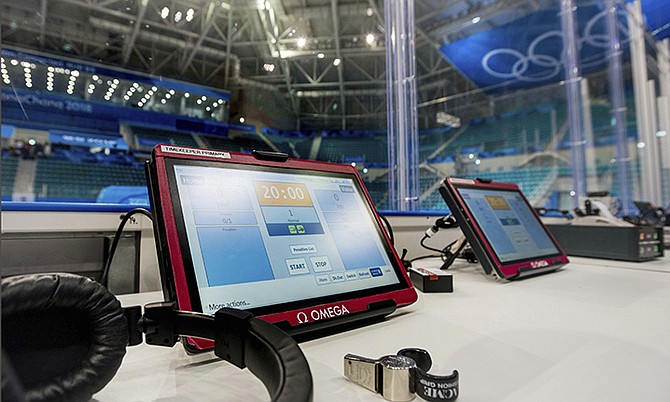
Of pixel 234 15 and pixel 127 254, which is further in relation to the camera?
pixel 234 15

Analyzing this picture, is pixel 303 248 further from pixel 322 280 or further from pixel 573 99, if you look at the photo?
pixel 573 99

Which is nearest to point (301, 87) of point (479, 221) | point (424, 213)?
point (424, 213)

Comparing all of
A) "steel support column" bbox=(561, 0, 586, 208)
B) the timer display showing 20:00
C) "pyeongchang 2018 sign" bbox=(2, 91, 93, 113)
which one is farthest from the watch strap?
"pyeongchang 2018 sign" bbox=(2, 91, 93, 113)

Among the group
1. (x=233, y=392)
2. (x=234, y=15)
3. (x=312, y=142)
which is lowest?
(x=233, y=392)

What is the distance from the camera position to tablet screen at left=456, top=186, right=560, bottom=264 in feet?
2.55

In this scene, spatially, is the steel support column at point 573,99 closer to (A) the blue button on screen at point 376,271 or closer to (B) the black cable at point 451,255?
(B) the black cable at point 451,255

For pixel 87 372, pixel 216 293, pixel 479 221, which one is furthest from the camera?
pixel 479 221

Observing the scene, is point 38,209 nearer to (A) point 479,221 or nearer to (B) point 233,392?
(B) point 233,392

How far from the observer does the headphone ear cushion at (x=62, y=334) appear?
0.21 metres

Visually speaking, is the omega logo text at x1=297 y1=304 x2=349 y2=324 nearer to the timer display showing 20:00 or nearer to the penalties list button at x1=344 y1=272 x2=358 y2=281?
the penalties list button at x1=344 y1=272 x2=358 y2=281

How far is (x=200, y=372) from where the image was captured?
0.33m

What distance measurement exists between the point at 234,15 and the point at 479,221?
2.71 metres

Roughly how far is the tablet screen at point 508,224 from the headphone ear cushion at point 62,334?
2.31 ft

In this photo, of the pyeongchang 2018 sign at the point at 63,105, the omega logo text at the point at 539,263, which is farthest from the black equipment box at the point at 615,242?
the pyeongchang 2018 sign at the point at 63,105
